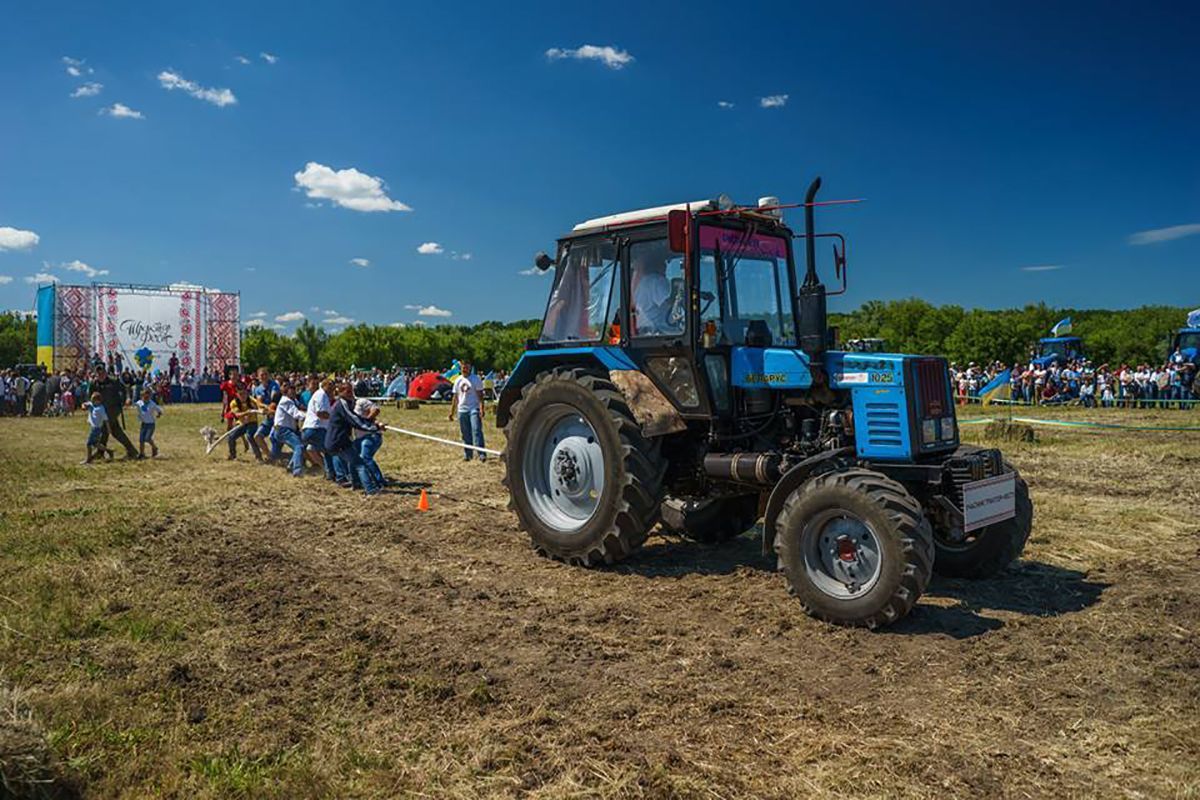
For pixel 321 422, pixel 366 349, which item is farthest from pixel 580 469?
pixel 366 349

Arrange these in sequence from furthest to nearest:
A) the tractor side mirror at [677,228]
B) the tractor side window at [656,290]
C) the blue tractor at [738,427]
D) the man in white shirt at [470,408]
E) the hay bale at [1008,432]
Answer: the hay bale at [1008,432] → the man in white shirt at [470,408] → the tractor side window at [656,290] → the tractor side mirror at [677,228] → the blue tractor at [738,427]

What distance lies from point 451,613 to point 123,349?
3737cm

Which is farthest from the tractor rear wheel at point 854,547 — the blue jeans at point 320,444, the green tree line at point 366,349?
the green tree line at point 366,349

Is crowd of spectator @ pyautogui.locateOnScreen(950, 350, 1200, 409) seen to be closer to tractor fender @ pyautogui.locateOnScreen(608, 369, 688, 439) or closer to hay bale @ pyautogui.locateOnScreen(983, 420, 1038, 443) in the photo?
hay bale @ pyautogui.locateOnScreen(983, 420, 1038, 443)

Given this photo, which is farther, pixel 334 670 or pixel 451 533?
pixel 451 533

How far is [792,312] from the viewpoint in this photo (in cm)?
709

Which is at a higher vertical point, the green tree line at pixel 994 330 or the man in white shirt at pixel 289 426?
the green tree line at pixel 994 330

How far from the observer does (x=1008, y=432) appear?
53.6 feet

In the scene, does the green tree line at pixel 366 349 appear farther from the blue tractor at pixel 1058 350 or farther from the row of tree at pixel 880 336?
the blue tractor at pixel 1058 350

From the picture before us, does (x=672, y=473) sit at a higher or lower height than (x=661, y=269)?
lower

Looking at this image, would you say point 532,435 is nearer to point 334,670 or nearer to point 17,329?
point 334,670

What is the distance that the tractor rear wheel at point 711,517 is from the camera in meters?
7.07

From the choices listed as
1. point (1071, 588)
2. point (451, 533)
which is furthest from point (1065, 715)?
point (451, 533)

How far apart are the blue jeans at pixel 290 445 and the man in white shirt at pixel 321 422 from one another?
2.04ft
